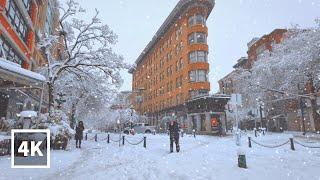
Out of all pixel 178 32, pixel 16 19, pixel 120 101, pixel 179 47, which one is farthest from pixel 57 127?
pixel 120 101

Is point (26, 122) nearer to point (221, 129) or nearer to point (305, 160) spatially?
point (305, 160)

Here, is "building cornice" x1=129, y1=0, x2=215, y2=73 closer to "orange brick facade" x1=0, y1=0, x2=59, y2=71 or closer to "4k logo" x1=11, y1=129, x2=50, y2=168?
"orange brick facade" x1=0, y1=0, x2=59, y2=71

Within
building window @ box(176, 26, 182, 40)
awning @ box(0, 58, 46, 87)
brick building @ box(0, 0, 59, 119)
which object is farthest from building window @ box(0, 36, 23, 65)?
building window @ box(176, 26, 182, 40)

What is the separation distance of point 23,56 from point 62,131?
1314 centimetres

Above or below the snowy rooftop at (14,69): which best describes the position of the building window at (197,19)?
above

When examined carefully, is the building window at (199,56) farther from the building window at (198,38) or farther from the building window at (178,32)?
the building window at (178,32)

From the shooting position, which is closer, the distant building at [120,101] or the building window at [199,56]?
the distant building at [120,101]

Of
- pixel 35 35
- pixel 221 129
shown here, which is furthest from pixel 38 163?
pixel 221 129

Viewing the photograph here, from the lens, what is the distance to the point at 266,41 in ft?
201

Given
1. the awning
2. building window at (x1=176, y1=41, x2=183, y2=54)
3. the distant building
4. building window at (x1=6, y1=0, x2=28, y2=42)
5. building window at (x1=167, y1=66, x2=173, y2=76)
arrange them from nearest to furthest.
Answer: the awning, building window at (x1=6, y1=0, x2=28, y2=42), the distant building, building window at (x1=176, y1=41, x2=183, y2=54), building window at (x1=167, y1=66, x2=173, y2=76)

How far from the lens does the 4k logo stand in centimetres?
964

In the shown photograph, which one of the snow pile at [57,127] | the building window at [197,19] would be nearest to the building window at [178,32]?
the building window at [197,19]

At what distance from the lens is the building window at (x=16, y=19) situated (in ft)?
67.8

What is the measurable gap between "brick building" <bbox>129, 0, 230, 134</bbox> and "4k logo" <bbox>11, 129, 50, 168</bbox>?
3076 centimetres
